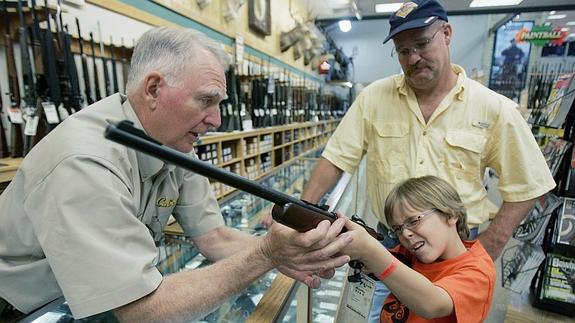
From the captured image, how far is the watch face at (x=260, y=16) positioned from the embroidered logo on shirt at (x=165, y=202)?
4.35 m

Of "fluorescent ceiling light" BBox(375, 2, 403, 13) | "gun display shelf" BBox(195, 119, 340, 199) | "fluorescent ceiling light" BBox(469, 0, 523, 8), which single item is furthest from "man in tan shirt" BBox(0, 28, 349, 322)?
"fluorescent ceiling light" BBox(469, 0, 523, 8)

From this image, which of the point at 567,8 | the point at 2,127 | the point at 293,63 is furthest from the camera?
the point at 293,63

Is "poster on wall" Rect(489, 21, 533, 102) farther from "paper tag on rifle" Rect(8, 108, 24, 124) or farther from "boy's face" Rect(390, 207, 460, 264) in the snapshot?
"paper tag on rifle" Rect(8, 108, 24, 124)

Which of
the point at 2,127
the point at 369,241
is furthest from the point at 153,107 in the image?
the point at 2,127

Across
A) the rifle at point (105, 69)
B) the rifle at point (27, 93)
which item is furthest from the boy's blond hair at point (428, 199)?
the rifle at point (105, 69)

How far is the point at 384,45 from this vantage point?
11.5 meters

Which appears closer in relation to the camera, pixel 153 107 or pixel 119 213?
pixel 119 213

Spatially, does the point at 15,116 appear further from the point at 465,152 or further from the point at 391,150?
the point at 465,152

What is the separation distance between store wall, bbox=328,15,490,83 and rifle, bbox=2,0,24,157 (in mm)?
10038

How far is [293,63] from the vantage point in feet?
23.9

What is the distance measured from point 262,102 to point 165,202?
3.26 m

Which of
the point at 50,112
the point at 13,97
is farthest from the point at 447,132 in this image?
the point at 13,97

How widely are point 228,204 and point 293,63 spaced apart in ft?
17.9

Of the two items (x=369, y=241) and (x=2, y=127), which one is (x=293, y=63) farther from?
(x=369, y=241)
